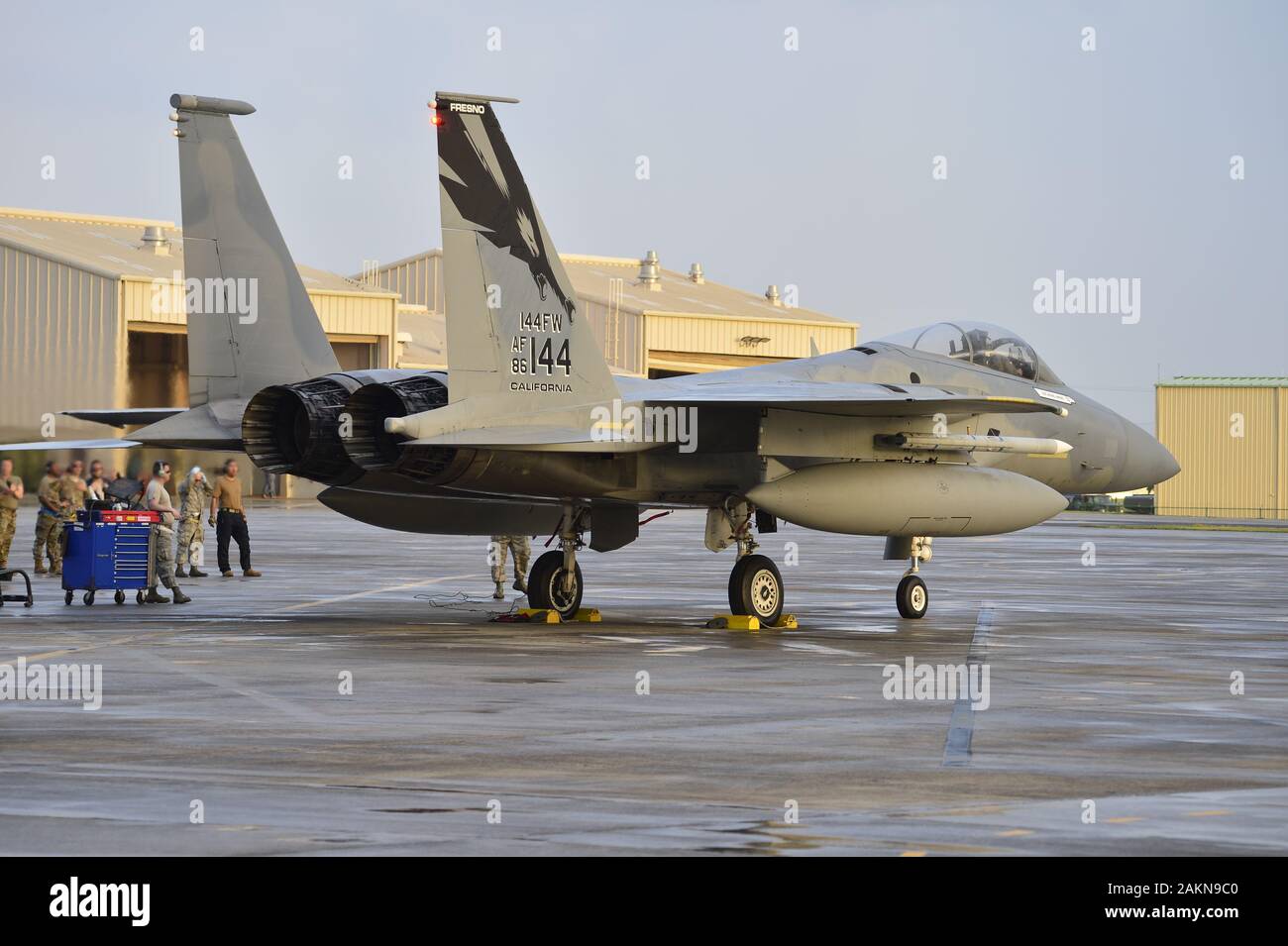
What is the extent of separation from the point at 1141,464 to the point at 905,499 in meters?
4.81

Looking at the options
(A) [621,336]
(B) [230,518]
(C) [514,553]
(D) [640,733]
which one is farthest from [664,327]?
(D) [640,733]

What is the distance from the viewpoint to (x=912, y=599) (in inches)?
737

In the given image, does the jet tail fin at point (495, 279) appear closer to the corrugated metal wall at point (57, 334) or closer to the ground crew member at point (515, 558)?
the ground crew member at point (515, 558)

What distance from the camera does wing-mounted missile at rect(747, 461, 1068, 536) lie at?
16734mm

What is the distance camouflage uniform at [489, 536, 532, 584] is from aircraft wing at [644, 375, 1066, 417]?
167 inches

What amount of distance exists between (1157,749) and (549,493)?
8.19m

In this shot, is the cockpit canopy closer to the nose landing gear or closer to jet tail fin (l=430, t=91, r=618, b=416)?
the nose landing gear

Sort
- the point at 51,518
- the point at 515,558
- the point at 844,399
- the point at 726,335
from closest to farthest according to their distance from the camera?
the point at 844,399, the point at 515,558, the point at 51,518, the point at 726,335

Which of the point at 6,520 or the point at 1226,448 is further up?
the point at 1226,448

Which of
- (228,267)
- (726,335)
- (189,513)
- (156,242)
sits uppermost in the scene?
(156,242)

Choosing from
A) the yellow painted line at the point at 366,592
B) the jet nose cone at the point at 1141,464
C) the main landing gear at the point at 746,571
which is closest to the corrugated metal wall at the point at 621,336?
the yellow painted line at the point at 366,592

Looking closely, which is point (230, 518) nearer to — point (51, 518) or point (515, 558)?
point (51, 518)

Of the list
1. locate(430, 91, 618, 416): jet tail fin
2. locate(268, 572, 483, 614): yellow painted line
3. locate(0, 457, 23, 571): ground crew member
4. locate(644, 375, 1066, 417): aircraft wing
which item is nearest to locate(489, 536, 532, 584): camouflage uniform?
locate(268, 572, 483, 614): yellow painted line

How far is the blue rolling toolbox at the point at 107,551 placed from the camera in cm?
1977
